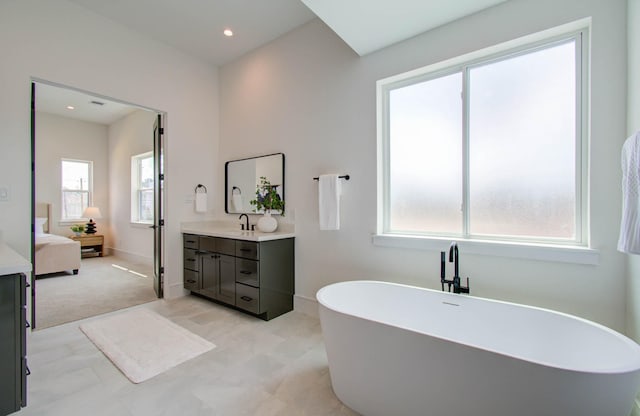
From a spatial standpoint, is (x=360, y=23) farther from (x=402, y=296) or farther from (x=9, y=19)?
(x=9, y=19)

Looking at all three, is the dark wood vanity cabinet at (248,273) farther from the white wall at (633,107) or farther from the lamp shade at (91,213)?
the lamp shade at (91,213)

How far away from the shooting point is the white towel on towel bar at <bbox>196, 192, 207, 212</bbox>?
372 centimetres

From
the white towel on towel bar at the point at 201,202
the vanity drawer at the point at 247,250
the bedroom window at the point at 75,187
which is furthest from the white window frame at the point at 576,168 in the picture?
the bedroom window at the point at 75,187

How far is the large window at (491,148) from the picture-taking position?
1.89 m

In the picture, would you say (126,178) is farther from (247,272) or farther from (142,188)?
(247,272)

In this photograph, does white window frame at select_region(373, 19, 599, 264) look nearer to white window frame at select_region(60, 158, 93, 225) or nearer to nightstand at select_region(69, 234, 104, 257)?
nightstand at select_region(69, 234, 104, 257)

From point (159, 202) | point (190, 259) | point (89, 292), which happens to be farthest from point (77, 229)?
point (190, 259)

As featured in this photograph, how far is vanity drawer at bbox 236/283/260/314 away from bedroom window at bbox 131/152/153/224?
3.61 metres

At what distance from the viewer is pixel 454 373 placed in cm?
125

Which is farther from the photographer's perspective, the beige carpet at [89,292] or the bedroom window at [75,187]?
the bedroom window at [75,187]

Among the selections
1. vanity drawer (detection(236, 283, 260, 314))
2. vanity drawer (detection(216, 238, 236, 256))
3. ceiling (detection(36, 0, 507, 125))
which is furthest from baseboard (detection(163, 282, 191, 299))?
ceiling (detection(36, 0, 507, 125))

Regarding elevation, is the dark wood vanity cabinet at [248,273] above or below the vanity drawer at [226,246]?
below

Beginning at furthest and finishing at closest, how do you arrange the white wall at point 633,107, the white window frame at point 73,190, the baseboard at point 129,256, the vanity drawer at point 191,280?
the white window frame at point 73,190
the baseboard at point 129,256
the vanity drawer at point 191,280
the white wall at point 633,107

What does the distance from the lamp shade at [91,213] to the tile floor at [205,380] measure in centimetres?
431
